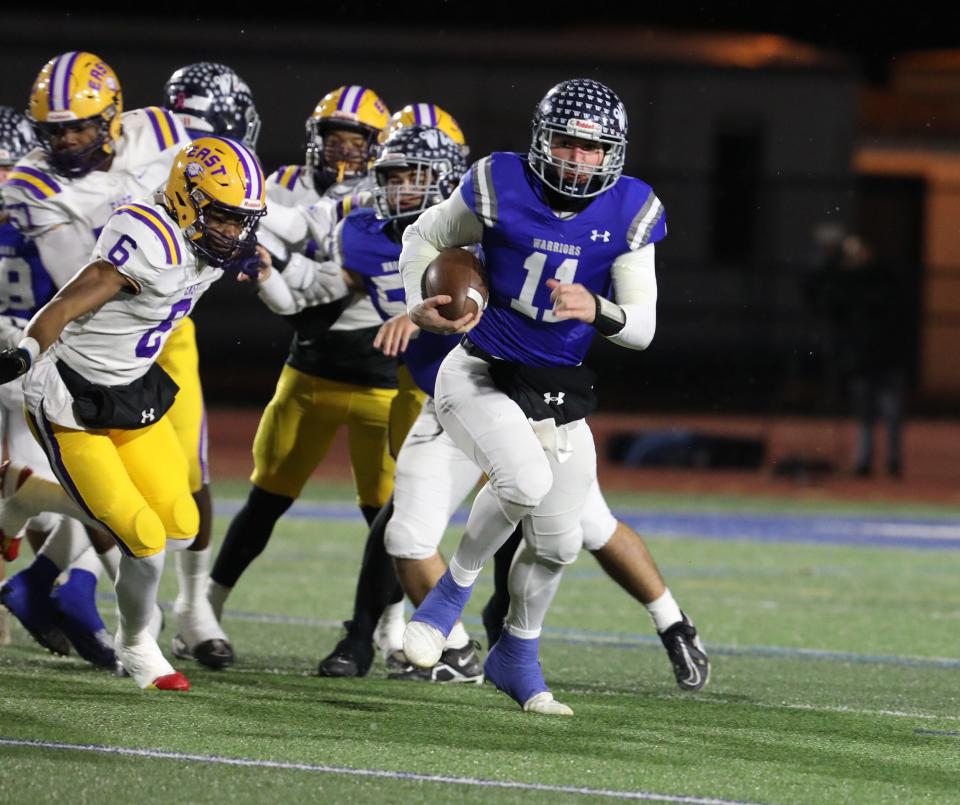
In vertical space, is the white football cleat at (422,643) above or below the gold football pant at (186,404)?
below

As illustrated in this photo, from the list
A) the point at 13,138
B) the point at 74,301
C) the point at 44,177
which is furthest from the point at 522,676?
the point at 13,138

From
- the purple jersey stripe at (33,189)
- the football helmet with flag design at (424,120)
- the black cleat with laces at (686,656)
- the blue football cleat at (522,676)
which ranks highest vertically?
the football helmet with flag design at (424,120)

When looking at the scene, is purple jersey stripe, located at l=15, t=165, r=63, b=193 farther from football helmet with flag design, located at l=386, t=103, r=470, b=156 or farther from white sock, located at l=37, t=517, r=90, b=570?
football helmet with flag design, located at l=386, t=103, r=470, b=156

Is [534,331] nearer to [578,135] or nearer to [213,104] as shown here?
[578,135]

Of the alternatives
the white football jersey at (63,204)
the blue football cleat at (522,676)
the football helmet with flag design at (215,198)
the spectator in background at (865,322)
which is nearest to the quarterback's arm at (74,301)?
the football helmet with flag design at (215,198)

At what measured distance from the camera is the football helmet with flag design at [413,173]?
5.23 m

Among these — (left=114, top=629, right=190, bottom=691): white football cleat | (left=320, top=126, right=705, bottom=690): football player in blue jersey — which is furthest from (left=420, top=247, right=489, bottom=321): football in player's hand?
(left=114, top=629, right=190, bottom=691): white football cleat

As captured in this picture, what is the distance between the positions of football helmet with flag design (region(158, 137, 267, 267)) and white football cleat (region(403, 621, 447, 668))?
1.18m

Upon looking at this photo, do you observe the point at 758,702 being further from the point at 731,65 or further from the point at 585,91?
the point at 731,65

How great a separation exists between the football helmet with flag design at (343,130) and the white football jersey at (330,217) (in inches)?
3.1

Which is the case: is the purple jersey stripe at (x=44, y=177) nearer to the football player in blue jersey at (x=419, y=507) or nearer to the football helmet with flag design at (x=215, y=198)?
the football helmet with flag design at (x=215, y=198)

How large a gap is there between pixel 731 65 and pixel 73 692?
644 inches

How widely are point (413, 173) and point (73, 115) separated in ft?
3.42

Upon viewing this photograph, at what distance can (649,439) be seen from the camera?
1370 cm
